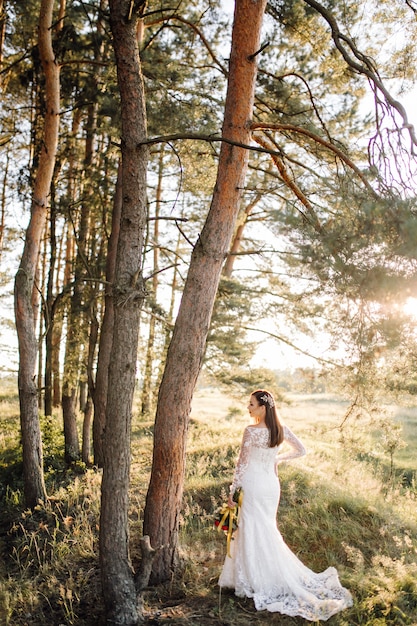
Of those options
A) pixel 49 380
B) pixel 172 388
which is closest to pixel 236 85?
pixel 172 388

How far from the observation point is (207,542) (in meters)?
7.11

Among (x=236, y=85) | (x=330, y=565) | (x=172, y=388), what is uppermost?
(x=236, y=85)

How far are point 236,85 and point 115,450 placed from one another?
414cm

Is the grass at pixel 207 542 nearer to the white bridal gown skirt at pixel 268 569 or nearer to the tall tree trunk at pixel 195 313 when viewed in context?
the white bridal gown skirt at pixel 268 569

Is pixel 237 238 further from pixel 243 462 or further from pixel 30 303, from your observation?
pixel 243 462

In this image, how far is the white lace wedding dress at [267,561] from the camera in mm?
5422

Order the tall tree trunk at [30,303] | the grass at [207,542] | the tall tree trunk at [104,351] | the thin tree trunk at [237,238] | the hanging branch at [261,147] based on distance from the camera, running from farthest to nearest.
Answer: the thin tree trunk at [237,238]
the tall tree trunk at [104,351]
the tall tree trunk at [30,303]
the grass at [207,542]
the hanging branch at [261,147]

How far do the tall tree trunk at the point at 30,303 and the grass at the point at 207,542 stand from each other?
669 millimetres

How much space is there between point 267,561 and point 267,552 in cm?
9

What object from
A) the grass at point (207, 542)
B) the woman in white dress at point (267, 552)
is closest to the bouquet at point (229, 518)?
the woman in white dress at point (267, 552)

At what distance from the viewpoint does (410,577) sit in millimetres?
5602

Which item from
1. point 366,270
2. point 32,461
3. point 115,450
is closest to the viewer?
point 366,270

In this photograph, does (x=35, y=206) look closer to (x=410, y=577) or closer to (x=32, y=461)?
(x=32, y=461)

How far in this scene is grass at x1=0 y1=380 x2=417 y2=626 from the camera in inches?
211
